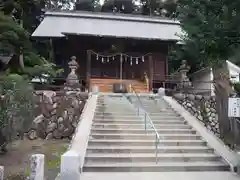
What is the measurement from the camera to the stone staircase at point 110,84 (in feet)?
64.4

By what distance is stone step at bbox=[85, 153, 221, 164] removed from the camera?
854 cm

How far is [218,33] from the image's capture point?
9.07 meters

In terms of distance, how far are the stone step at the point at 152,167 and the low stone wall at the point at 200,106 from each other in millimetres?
4883

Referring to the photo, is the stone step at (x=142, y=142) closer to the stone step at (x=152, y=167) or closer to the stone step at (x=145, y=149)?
the stone step at (x=145, y=149)

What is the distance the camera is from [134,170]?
8055mm

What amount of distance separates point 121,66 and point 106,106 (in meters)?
8.92

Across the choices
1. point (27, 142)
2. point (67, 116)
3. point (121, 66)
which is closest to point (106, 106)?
point (67, 116)

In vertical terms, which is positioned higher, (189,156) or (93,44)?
(93,44)

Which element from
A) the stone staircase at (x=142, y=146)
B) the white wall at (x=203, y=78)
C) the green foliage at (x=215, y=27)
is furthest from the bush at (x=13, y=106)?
the white wall at (x=203, y=78)

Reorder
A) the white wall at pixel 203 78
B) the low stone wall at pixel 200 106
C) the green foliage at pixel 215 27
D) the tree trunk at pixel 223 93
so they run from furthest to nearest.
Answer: the white wall at pixel 203 78 → the low stone wall at pixel 200 106 → the tree trunk at pixel 223 93 → the green foliage at pixel 215 27

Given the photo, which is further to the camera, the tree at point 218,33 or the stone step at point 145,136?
the stone step at point 145,136

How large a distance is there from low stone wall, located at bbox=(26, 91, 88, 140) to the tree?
571 centimetres

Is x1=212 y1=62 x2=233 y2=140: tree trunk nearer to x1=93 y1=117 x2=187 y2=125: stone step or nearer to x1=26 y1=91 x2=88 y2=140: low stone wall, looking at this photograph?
x1=93 y1=117 x2=187 y2=125: stone step

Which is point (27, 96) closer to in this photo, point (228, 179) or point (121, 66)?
point (228, 179)
